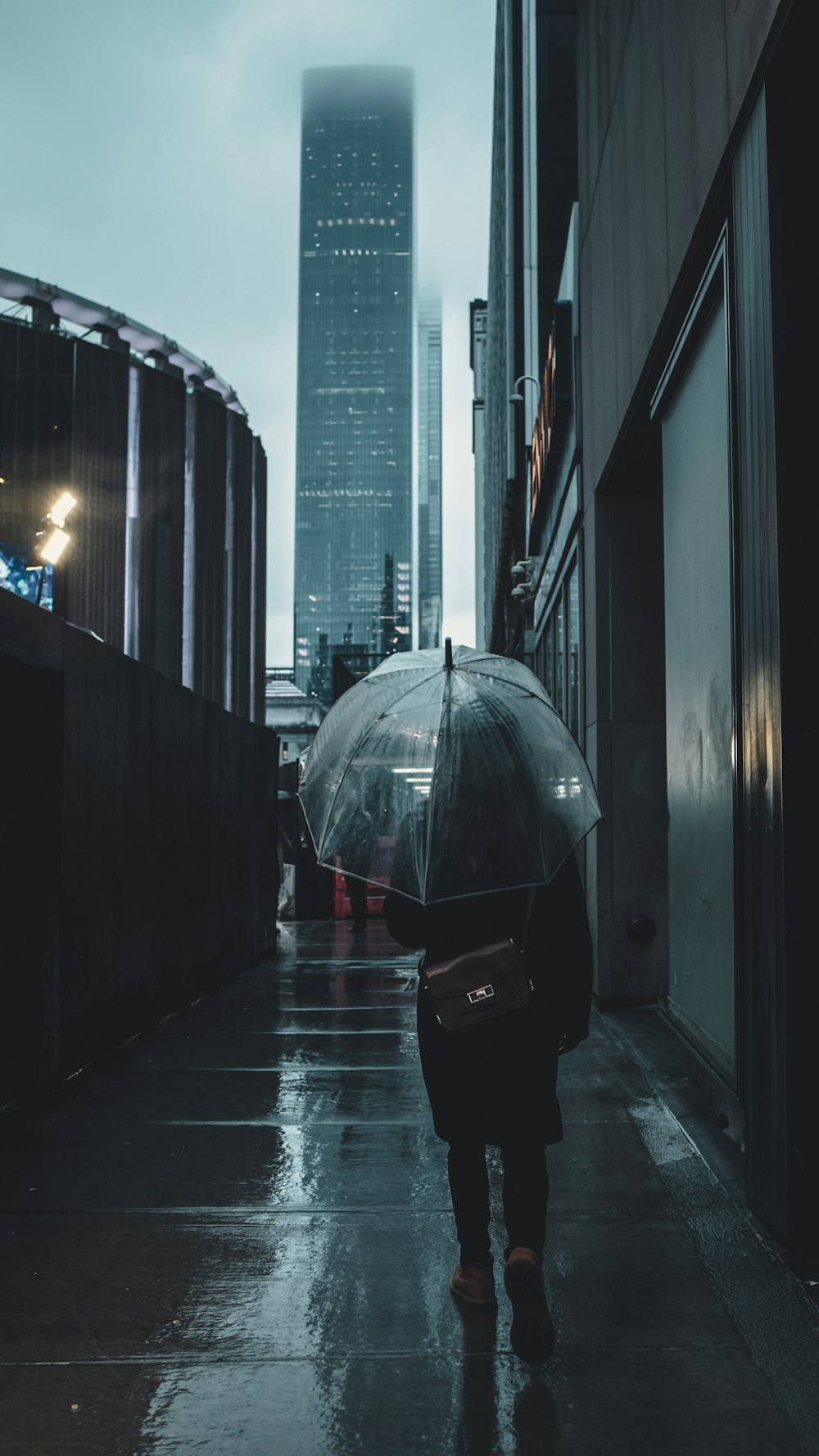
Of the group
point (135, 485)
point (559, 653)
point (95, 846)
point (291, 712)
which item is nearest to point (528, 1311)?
point (95, 846)

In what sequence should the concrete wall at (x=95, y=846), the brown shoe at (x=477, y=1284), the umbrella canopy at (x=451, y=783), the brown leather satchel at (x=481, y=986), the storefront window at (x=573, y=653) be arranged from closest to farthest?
the brown leather satchel at (x=481, y=986)
the umbrella canopy at (x=451, y=783)
the brown shoe at (x=477, y=1284)
the concrete wall at (x=95, y=846)
the storefront window at (x=573, y=653)

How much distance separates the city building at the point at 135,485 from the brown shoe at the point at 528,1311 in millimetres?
41392

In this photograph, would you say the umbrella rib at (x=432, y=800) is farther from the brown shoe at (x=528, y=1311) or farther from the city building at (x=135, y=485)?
the city building at (x=135, y=485)

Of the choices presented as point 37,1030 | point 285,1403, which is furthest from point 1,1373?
point 37,1030

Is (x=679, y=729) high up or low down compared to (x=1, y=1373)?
up

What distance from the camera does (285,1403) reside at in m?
3.08

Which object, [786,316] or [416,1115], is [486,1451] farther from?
[786,316]

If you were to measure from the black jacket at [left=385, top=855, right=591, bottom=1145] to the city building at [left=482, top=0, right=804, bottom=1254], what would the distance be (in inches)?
40.8

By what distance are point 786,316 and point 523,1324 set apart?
11.6 ft

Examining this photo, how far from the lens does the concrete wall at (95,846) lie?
627 centimetres

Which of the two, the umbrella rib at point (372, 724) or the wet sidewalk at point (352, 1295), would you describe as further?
the umbrella rib at point (372, 724)

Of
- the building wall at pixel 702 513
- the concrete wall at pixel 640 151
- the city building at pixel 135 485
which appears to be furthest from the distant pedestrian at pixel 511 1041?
the city building at pixel 135 485

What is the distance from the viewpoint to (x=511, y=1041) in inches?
135

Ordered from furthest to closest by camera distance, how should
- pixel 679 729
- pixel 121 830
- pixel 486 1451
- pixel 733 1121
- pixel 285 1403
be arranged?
pixel 121 830 → pixel 679 729 → pixel 733 1121 → pixel 285 1403 → pixel 486 1451
